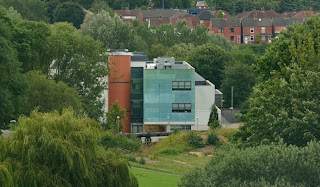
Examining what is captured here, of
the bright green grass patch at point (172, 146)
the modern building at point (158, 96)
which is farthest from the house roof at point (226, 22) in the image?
the bright green grass patch at point (172, 146)

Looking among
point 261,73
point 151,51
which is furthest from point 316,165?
point 151,51

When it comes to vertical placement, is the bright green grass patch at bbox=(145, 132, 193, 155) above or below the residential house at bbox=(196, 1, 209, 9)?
below

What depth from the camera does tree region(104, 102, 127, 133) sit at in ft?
223

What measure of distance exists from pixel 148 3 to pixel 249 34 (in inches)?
1197

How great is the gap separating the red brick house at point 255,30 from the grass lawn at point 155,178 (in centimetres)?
8289

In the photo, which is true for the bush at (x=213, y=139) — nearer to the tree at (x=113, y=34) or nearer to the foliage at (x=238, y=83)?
the foliage at (x=238, y=83)

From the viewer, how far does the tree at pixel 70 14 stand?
125688mm

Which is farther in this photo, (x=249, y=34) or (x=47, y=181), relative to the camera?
(x=249, y=34)

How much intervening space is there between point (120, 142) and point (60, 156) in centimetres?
2225

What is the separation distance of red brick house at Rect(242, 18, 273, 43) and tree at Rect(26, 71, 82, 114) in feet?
244

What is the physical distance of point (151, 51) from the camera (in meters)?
102

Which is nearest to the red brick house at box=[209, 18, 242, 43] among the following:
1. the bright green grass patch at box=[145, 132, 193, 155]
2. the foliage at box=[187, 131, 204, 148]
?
the bright green grass patch at box=[145, 132, 193, 155]

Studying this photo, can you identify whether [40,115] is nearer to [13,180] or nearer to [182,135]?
[13,180]

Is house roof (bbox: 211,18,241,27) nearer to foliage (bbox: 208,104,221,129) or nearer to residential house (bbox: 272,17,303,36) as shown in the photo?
residential house (bbox: 272,17,303,36)
